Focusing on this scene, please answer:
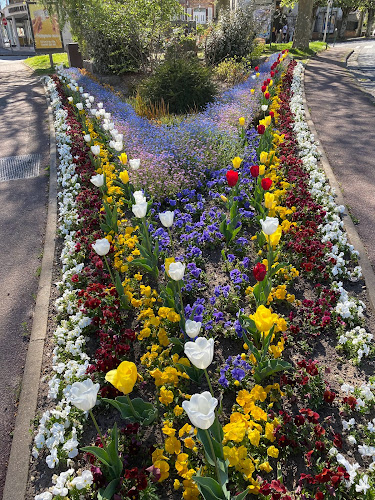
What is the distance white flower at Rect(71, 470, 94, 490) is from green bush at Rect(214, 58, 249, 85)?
11.9m

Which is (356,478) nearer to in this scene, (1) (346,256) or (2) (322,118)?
(1) (346,256)

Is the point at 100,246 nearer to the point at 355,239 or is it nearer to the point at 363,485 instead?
the point at 363,485

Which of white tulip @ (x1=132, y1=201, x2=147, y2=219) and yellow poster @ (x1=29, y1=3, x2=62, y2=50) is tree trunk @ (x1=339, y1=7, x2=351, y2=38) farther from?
white tulip @ (x1=132, y1=201, x2=147, y2=219)

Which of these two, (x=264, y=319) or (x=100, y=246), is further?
(x=100, y=246)

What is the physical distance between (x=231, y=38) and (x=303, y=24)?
214 inches

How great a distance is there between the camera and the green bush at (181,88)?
30.3ft

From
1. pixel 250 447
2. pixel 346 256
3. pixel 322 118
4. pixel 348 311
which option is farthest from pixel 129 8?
pixel 250 447

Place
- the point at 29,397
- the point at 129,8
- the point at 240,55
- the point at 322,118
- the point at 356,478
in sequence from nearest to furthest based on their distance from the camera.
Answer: the point at 356,478, the point at 29,397, the point at 322,118, the point at 129,8, the point at 240,55

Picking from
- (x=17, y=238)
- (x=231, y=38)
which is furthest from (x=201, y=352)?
(x=231, y=38)

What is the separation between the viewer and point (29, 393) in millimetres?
2750

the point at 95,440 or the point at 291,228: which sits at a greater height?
the point at 291,228

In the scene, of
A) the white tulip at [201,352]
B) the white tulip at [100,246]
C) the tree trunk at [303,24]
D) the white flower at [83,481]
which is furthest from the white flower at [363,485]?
the tree trunk at [303,24]

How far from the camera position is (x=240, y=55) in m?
14.4

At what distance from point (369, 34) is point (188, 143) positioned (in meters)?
46.4
